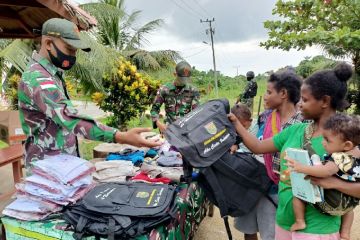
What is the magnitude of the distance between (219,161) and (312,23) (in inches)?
177

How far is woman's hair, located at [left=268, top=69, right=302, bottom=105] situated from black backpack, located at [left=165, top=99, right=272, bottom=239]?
1.41 feet

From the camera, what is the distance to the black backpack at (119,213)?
71.7 inches

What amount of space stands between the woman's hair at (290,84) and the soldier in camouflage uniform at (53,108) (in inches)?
37.8

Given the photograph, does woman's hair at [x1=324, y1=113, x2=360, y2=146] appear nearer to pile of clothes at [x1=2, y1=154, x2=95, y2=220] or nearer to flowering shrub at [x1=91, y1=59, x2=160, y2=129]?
pile of clothes at [x1=2, y1=154, x2=95, y2=220]

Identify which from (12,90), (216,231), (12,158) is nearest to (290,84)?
(216,231)

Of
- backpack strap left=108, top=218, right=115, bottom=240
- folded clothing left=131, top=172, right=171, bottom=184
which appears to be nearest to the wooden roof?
folded clothing left=131, top=172, right=171, bottom=184

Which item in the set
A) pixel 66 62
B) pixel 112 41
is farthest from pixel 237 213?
pixel 112 41

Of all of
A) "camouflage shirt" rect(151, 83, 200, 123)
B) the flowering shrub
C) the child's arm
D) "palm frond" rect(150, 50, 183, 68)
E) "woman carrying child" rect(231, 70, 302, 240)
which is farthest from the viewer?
"palm frond" rect(150, 50, 183, 68)

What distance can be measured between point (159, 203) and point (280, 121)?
0.96 m

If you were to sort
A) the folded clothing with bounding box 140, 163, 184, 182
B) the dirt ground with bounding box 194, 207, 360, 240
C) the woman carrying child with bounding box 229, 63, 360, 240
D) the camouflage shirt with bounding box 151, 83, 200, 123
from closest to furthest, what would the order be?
the woman carrying child with bounding box 229, 63, 360, 240 → the folded clothing with bounding box 140, 163, 184, 182 → the dirt ground with bounding box 194, 207, 360, 240 → the camouflage shirt with bounding box 151, 83, 200, 123

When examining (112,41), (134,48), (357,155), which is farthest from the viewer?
(134,48)

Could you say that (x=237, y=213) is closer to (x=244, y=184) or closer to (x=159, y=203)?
(x=244, y=184)

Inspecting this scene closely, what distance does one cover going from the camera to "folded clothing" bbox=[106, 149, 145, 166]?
10.4 ft

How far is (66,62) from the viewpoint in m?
2.22
